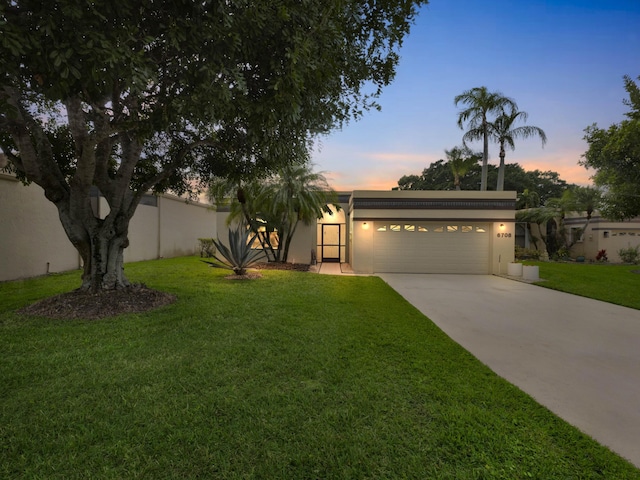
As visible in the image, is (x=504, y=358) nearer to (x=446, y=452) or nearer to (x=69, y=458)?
(x=446, y=452)

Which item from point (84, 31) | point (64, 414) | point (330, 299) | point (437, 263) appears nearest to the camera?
point (64, 414)

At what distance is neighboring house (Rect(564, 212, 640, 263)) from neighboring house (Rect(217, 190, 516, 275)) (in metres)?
11.5

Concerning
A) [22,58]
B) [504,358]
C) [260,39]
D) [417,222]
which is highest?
[260,39]

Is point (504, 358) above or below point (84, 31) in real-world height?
below

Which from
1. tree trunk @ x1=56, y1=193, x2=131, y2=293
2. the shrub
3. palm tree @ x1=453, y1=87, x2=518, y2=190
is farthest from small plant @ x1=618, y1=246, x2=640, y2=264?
tree trunk @ x1=56, y1=193, x2=131, y2=293

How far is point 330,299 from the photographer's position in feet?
22.4

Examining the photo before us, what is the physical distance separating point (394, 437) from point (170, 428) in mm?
1602

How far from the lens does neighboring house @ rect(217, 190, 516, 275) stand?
1193cm

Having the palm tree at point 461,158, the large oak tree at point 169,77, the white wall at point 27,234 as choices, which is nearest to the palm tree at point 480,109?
the palm tree at point 461,158

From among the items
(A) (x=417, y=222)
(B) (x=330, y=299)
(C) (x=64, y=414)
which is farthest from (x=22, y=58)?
(A) (x=417, y=222)

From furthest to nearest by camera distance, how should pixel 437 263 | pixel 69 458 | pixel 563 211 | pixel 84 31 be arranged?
1. pixel 563 211
2. pixel 437 263
3. pixel 84 31
4. pixel 69 458

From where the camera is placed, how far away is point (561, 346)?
431cm

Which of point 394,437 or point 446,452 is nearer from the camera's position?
point 446,452

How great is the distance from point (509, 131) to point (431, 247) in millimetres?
10555
